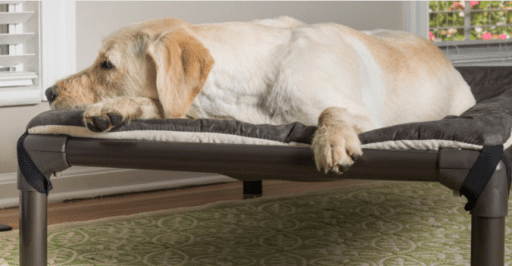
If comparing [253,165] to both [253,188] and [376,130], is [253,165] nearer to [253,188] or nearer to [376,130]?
[376,130]

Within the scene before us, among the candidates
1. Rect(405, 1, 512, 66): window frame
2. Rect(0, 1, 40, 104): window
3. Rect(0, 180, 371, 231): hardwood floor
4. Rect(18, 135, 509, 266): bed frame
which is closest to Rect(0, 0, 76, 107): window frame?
Rect(0, 1, 40, 104): window

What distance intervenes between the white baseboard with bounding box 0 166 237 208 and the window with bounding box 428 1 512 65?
218 centimetres

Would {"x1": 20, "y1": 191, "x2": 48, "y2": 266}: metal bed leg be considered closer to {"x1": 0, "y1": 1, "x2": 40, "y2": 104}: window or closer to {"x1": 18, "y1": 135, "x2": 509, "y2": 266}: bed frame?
{"x1": 18, "y1": 135, "x2": 509, "y2": 266}: bed frame

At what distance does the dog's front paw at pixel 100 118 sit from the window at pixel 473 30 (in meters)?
3.19

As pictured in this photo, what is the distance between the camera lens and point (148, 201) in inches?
112

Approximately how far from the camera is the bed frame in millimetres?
1241

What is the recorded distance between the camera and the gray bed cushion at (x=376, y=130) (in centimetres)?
132

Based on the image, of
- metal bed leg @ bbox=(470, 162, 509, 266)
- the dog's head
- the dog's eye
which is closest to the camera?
metal bed leg @ bbox=(470, 162, 509, 266)

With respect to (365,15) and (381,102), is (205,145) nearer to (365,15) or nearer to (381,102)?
(381,102)

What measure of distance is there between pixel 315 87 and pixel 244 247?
636 mm

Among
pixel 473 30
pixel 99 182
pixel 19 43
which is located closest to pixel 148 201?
pixel 99 182

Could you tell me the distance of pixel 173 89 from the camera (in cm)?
162

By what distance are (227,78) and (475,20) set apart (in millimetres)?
3346

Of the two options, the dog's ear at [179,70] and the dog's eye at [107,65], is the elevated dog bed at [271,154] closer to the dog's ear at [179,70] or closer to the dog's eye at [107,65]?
the dog's ear at [179,70]
